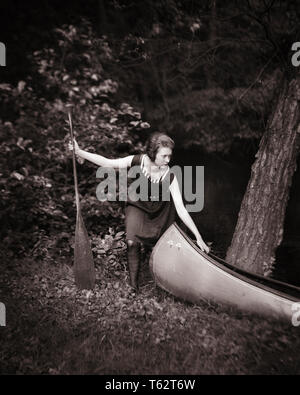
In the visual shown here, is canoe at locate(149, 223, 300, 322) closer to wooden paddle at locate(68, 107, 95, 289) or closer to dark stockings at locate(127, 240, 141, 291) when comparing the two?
dark stockings at locate(127, 240, 141, 291)

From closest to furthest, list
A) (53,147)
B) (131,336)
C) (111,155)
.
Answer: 1. (131,336)
2. (53,147)
3. (111,155)

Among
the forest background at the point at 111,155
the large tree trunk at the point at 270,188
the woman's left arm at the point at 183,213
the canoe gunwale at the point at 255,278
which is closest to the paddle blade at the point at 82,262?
the forest background at the point at 111,155

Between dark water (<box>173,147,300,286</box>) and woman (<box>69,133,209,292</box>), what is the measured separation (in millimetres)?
1942

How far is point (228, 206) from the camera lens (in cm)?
727

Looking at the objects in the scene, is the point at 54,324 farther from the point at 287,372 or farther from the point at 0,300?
the point at 287,372

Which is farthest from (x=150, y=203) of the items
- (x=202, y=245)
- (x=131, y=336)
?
(x=131, y=336)

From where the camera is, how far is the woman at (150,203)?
130 inches

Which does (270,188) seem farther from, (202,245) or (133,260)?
(133,260)

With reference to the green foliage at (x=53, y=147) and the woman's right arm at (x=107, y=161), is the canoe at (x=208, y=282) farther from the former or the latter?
the green foliage at (x=53, y=147)

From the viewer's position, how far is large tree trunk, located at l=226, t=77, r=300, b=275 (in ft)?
12.1

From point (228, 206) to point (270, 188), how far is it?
138 inches

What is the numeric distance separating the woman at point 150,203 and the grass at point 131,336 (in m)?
0.41

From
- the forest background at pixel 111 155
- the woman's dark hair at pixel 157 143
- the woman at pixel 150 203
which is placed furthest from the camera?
Result: the woman at pixel 150 203

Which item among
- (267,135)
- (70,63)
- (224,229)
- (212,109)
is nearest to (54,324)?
(267,135)
